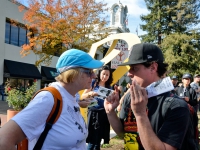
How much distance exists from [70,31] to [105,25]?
8.68ft

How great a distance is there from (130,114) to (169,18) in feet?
103

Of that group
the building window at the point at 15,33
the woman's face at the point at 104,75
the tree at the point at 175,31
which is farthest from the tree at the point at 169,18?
the woman's face at the point at 104,75

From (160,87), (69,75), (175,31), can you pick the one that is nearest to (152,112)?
(160,87)

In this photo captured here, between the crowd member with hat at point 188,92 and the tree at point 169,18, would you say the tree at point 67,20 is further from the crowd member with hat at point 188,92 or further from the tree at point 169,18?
the tree at point 169,18

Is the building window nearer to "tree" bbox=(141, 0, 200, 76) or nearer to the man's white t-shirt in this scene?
"tree" bbox=(141, 0, 200, 76)

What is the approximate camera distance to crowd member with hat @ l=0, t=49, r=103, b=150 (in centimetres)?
163

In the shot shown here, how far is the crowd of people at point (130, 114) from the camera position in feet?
5.15

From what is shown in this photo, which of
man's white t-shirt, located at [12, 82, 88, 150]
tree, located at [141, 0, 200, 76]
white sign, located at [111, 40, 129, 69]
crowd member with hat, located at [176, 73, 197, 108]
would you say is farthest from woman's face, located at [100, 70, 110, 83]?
tree, located at [141, 0, 200, 76]

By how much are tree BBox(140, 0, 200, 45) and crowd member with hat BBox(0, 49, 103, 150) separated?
2963 centimetres

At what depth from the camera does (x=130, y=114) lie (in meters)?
2.03

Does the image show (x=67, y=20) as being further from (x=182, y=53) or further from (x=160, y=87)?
(x=182, y=53)

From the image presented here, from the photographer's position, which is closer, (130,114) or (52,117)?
(52,117)

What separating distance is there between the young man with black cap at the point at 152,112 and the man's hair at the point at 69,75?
52cm

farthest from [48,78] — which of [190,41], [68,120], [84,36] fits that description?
[68,120]
